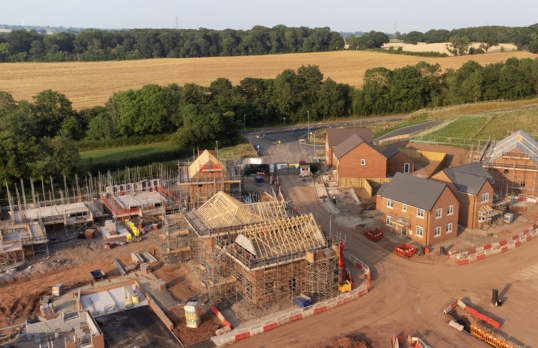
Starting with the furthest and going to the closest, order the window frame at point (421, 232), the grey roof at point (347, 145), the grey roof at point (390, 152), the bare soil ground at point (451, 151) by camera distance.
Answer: the bare soil ground at point (451, 151)
the grey roof at point (390, 152)
the grey roof at point (347, 145)
the window frame at point (421, 232)

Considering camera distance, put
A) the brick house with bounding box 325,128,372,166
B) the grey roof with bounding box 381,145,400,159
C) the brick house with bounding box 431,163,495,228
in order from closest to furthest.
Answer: the brick house with bounding box 431,163,495,228 → the grey roof with bounding box 381,145,400,159 → the brick house with bounding box 325,128,372,166

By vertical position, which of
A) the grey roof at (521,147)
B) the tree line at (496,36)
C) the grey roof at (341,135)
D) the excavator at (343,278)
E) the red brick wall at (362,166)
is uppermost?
Result: the tree line at (496,36)

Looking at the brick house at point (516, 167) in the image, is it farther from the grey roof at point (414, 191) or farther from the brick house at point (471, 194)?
the grey roof at point (414, 191)

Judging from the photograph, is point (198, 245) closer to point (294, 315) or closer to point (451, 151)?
point (294, 315)

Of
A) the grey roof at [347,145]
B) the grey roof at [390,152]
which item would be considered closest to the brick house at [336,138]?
the grey roof at [347,145]

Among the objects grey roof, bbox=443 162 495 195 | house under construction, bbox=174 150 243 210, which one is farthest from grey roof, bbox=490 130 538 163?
house under construction, bbox=174 150 243 210

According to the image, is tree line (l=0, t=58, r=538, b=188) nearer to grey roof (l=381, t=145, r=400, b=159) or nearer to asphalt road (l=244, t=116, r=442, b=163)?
asphalt road (l=244, t=116, r=442, b=163)

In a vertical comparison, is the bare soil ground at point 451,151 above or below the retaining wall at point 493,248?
above

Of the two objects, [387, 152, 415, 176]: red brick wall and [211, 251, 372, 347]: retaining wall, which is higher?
[387, 152, 415, 176]: red brick wall
